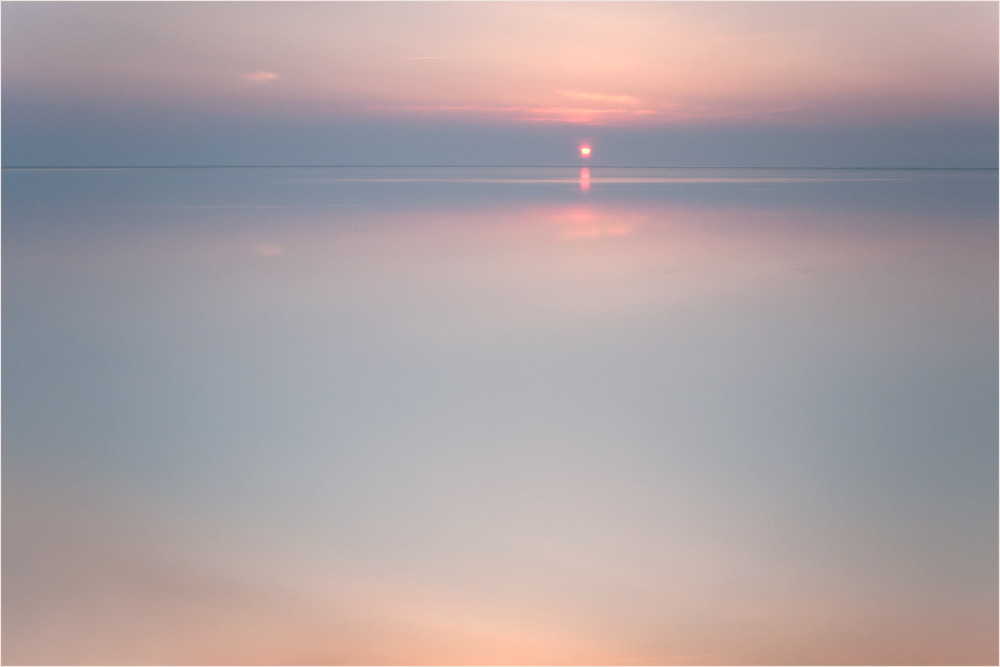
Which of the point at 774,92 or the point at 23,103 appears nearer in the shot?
the point at 774,92

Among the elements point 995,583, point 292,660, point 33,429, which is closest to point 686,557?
point 995,583

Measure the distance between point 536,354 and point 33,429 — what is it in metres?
0.94

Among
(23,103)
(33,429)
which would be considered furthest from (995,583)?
(23,103)

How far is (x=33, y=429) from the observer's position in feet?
4.40

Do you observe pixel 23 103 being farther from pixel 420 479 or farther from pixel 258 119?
pixel 420 479

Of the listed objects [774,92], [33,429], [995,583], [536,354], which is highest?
[774,92]

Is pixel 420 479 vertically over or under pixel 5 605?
over

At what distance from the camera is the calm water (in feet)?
3.10

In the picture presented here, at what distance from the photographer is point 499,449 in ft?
4.24

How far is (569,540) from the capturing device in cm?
108

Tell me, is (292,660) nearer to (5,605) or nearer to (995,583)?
(5,605)

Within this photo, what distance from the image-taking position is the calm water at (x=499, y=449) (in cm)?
94

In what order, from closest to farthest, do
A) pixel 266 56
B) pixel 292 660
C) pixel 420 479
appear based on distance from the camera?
pixel 292 660 < pixel 420 479 < pixel 266 56

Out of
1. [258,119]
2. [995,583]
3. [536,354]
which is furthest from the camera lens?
[258,119]
